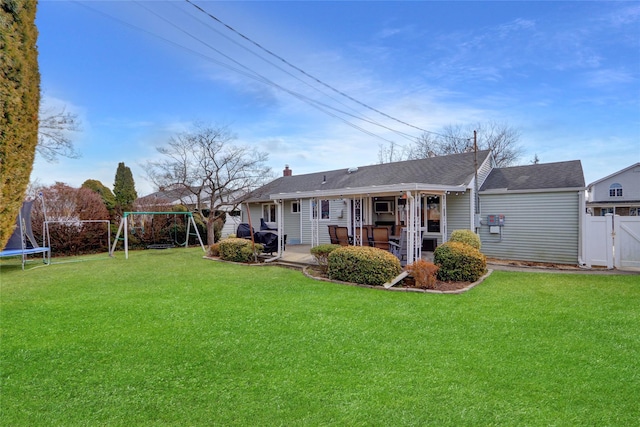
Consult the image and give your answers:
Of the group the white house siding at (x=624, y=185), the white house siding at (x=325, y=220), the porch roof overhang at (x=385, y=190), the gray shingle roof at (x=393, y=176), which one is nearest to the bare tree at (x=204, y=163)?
the gray shingle roof at (x=393, y=176)

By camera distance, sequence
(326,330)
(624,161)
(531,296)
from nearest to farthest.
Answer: (326,330) < (531,296) < (624,161)

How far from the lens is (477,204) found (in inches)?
540

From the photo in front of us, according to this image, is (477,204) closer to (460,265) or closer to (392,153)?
(460,265)

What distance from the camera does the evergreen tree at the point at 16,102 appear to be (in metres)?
2.24

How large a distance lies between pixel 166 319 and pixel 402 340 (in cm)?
369

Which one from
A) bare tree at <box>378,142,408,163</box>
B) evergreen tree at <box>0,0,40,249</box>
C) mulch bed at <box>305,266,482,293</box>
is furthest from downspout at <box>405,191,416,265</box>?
bare tree at <box>378,142,408,163</box>

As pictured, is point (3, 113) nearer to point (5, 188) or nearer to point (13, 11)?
point (5, 188)

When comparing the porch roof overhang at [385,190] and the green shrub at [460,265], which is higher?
the porch roof overhang at [385,190]

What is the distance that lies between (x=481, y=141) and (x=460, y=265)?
1077 inches

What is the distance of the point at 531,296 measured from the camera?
23.0 ft

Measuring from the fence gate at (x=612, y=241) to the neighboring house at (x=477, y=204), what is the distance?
1142 mm

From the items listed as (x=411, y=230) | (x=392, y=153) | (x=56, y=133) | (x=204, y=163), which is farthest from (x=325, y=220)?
(x=392, y=153)

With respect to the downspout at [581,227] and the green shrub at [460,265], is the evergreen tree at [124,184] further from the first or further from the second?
the downspout at [581,227]

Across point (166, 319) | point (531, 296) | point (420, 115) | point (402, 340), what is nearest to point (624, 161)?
point (420, 115)
